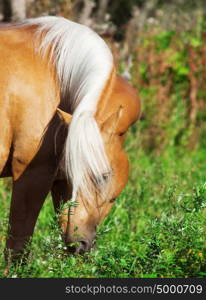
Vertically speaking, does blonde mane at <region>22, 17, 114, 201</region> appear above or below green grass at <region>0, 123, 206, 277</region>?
above

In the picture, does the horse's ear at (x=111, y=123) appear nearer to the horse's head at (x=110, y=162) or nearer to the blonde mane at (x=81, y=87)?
the horse's head at (x=110, y=162)

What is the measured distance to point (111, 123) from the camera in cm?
401

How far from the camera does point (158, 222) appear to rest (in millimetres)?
3822

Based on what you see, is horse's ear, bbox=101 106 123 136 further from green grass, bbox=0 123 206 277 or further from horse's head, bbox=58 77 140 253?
green grass, bbox=0 123 206 277

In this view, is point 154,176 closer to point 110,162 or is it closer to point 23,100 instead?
point 110,162

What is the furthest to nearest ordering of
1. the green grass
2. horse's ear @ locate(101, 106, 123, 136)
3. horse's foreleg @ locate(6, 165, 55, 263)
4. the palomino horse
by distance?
horse's foreleg @ locate(6, 165, 55, 263) < horse's ear @ locate(101, 106, 123, 136) < the palomino horse < the green grass

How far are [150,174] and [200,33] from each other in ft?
11.6

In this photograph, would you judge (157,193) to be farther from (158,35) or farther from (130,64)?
(158,35)

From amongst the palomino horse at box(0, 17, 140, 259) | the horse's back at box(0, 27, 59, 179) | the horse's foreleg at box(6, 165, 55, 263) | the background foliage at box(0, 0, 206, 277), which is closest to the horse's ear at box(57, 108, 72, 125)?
the palomino horse at box(0, 17, 140, 259)

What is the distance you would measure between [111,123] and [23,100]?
524mm

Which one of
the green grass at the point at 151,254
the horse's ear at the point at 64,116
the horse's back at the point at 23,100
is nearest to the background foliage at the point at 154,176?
the green grass at the point at 151,254

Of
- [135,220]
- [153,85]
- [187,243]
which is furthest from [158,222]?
[153,85]

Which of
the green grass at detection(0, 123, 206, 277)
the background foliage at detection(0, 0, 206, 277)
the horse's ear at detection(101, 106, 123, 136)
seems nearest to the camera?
the green grass at detection(0, 123, 206, 277)

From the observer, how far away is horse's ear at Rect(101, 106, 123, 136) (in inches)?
158
